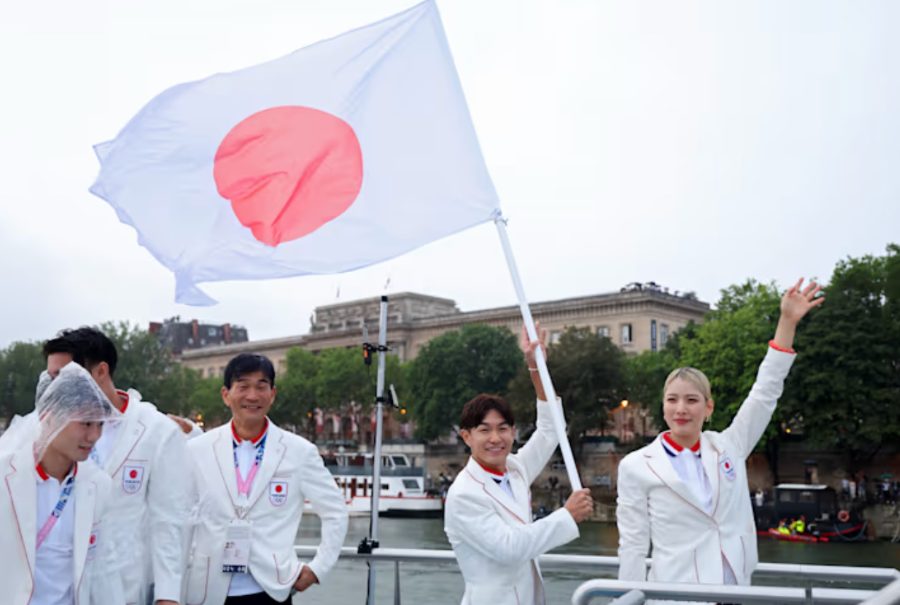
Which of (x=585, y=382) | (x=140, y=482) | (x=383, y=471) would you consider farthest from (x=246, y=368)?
(x=585, y=382)

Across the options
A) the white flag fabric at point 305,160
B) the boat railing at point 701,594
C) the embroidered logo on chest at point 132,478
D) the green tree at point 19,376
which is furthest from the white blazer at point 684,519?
the green tree at point 19,376

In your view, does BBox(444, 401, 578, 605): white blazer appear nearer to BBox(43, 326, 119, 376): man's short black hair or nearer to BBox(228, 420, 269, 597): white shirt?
BBox(228, 420, 269, 597): white shirt

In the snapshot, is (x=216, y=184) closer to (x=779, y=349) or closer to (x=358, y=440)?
(x=779, y=349)

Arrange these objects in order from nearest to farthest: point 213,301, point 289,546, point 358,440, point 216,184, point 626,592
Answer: point 626,592 → point 289,546 → point 213,301 → point 216,184 → point 358,440

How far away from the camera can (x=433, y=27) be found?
5.94m

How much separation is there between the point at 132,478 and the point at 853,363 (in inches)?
1623

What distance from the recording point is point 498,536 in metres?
4.17

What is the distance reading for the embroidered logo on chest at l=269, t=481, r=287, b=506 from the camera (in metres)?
4.82

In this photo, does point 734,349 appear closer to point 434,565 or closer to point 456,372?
point 456,372

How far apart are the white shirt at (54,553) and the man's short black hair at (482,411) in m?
1.67

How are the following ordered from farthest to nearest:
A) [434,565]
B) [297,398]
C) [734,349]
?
[297,398]
[734,349]
[434,565]

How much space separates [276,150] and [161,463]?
2.29 m

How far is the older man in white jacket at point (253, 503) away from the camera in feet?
15.3

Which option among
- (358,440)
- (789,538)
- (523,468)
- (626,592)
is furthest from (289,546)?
(358,440)
